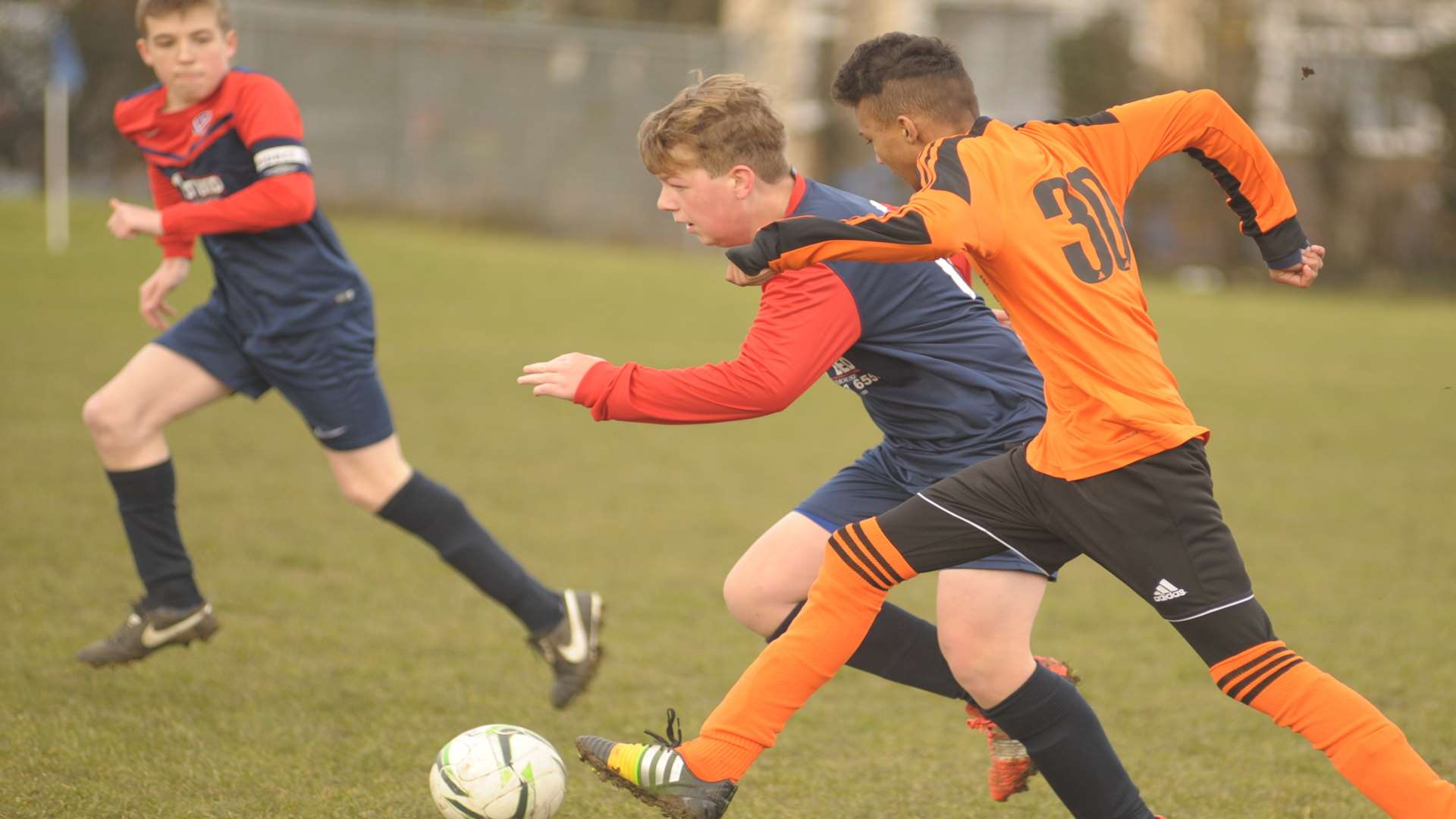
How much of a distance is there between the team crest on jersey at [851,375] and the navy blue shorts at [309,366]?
65.4 inches

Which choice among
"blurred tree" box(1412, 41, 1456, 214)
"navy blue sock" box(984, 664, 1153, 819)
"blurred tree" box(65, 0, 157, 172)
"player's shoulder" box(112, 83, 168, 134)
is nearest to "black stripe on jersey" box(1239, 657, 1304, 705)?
"navy blue sock" box(984, 664, 1153, 819)

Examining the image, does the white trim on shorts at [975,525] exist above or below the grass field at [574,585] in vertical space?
above

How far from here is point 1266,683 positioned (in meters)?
2.81

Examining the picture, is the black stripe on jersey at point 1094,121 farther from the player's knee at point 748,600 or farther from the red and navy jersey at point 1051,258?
the player's knee at point 748,600

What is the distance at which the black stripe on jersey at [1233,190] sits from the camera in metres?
3.33

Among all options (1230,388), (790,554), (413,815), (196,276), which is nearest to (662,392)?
(790,554)

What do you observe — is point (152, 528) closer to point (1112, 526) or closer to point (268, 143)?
point (268, 143)

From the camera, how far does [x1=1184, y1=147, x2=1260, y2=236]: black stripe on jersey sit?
3330 mm

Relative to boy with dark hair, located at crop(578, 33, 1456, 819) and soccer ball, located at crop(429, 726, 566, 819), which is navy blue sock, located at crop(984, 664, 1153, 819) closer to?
boy with dark hair, located at crop(578, 33, 1456, 819)

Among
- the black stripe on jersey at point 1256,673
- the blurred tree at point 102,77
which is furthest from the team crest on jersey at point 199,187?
the blurred tree at point 102,77

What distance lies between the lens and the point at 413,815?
3.46m

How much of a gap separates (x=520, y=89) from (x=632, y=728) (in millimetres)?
18880

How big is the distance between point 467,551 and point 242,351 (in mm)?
889

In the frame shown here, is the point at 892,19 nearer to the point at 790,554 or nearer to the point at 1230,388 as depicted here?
the point at 1230,388
